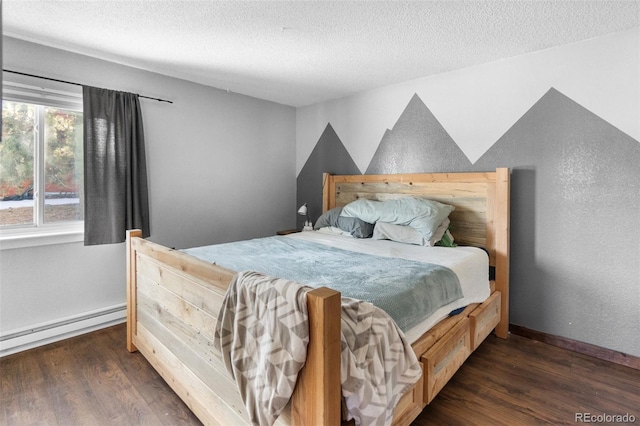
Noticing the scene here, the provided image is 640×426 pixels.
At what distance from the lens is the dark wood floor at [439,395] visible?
1.88m

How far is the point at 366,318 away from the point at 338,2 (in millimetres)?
1803

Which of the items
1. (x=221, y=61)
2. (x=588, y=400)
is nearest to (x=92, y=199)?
(x=221, y=61)

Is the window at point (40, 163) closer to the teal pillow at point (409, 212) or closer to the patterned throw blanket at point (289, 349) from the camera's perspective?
the patterned throw blanket at point (289, 349)

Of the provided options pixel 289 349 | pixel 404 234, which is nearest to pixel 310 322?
pixel 289 349

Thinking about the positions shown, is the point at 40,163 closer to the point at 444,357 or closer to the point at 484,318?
the point at 444,357

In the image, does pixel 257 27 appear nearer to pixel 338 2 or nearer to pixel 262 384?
pixel 338 2

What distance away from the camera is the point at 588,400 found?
2.02 m

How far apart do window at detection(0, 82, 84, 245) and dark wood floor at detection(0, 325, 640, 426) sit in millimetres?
995

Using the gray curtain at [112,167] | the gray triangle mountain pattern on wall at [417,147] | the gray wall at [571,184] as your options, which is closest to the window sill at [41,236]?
the gray curtain at [112,167]

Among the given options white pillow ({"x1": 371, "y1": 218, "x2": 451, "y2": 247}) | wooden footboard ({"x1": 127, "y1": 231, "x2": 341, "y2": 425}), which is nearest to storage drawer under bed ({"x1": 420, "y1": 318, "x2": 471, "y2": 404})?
wooden footboard ({"x1": 127, "y1": 231, "x2": 341, "y2": 425})

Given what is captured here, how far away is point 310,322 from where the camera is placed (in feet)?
3.94

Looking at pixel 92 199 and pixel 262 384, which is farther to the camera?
pixel 92 199

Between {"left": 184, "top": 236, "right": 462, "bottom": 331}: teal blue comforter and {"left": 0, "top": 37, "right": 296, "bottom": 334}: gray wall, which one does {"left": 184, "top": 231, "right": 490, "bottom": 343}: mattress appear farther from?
{"left": 0, "top": 37, "right": 296, "bottom": 334}: gray wall

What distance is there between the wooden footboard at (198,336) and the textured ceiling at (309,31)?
144 cm
